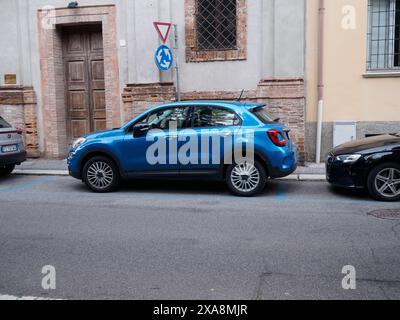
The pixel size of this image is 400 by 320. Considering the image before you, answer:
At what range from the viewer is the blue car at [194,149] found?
8.33 metres

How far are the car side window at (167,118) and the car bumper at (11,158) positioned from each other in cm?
337

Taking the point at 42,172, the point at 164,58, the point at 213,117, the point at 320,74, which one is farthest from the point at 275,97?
the point at 42,172

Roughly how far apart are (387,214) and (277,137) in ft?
7.42

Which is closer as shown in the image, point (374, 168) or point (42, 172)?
point (374, 168)

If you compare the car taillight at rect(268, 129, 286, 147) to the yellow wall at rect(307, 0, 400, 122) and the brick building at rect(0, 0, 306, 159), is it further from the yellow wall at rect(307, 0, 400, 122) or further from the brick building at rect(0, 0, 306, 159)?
the yellow wall at rect(307, 0, 400, 122)

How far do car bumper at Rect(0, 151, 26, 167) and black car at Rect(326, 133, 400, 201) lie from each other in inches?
268

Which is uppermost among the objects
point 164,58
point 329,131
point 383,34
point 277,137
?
point 383,34

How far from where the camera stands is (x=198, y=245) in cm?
562

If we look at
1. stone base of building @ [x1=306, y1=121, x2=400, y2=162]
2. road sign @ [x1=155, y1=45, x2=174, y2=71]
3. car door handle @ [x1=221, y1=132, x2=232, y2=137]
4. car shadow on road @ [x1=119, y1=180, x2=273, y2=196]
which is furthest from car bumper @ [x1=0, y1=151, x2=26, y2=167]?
stone base of building @ [x1=306, y1=121, x2=400, y2=162]

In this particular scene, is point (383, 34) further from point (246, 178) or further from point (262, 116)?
point (246, 178)

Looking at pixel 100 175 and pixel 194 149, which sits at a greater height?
pixel 194 149

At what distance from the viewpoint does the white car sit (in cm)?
1015

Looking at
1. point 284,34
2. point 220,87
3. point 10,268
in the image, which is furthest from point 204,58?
point 10,268

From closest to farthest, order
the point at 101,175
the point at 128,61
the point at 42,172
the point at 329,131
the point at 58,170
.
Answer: the point at 101,175
the point at 42,172
the point at 58,170
the point at 329,131
the point at 128,61
